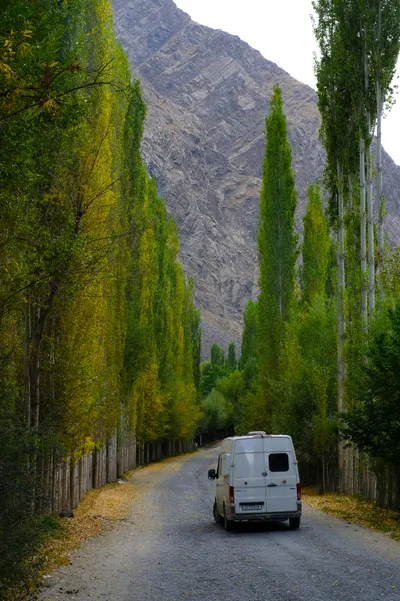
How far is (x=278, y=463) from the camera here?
54.9 ft

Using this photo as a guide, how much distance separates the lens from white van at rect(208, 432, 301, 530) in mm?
16359

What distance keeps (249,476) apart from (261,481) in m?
0.30

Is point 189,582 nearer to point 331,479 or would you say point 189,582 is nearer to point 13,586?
point 13,586

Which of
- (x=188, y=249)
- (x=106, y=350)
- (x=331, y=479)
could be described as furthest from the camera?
(x=188, y=249)

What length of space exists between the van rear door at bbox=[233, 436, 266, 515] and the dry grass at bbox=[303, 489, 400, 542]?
2657mm

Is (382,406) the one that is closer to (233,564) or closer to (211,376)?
(233,564)

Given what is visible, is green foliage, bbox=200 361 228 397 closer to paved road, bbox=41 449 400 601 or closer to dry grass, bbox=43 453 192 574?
dry grass, bbox=43 453 192 574

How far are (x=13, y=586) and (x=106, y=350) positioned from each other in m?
17.9

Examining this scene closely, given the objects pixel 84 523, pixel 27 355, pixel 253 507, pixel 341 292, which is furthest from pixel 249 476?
pixel 341 292

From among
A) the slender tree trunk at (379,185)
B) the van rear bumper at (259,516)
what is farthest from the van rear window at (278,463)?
the slender tree trunk at (379,185)

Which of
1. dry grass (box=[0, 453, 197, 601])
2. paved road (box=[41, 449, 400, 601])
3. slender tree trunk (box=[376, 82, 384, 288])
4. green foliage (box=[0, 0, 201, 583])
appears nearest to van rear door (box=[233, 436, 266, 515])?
paved road (box=[41, 449, 400, 601])

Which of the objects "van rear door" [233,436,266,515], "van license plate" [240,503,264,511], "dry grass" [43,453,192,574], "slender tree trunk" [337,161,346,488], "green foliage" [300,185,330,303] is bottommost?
"dry grass" [43,453,192,574]

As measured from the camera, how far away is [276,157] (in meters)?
39.0

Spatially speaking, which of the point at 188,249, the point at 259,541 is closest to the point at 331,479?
the point at 259,541
